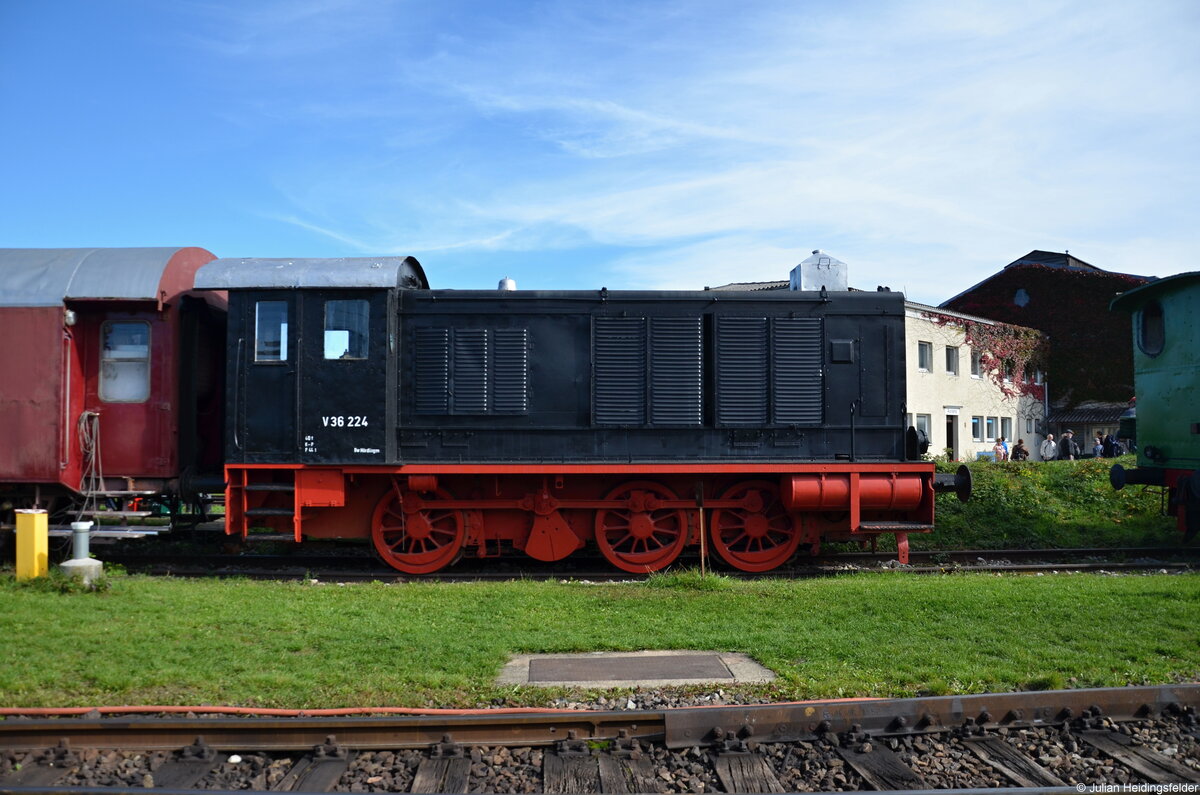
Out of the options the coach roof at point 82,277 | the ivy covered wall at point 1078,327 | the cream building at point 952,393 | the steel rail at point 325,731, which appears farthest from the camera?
the ivy covered wall at point 1078,327

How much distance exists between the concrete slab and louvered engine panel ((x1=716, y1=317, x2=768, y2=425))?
4852 mm

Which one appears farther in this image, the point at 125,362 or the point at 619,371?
the point at 619,371

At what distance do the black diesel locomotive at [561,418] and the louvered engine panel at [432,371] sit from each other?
3 centimetres

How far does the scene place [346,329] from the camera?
10.3m

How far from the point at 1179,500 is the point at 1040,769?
9.76 m

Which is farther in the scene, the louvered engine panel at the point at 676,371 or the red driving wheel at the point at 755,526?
the louvered engine panel at the point at 676,371

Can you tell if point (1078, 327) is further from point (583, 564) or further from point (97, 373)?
point (97, 373)

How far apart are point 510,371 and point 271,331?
124 inches

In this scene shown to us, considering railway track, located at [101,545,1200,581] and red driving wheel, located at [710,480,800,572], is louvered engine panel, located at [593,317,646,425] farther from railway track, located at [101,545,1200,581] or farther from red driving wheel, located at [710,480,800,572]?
railway track, located at [101,545,1200,581]

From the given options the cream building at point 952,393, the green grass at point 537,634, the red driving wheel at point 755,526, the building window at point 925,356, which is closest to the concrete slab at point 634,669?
the green grass at point 537,634

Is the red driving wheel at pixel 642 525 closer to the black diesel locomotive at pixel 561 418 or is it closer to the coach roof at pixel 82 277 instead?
the black diesel locomotive at pixel 561 418

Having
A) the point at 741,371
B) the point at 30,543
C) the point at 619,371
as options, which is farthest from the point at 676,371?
the point at 30,543

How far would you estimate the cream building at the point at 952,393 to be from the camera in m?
29.9

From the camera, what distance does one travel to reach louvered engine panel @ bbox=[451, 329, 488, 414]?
10727 mm
